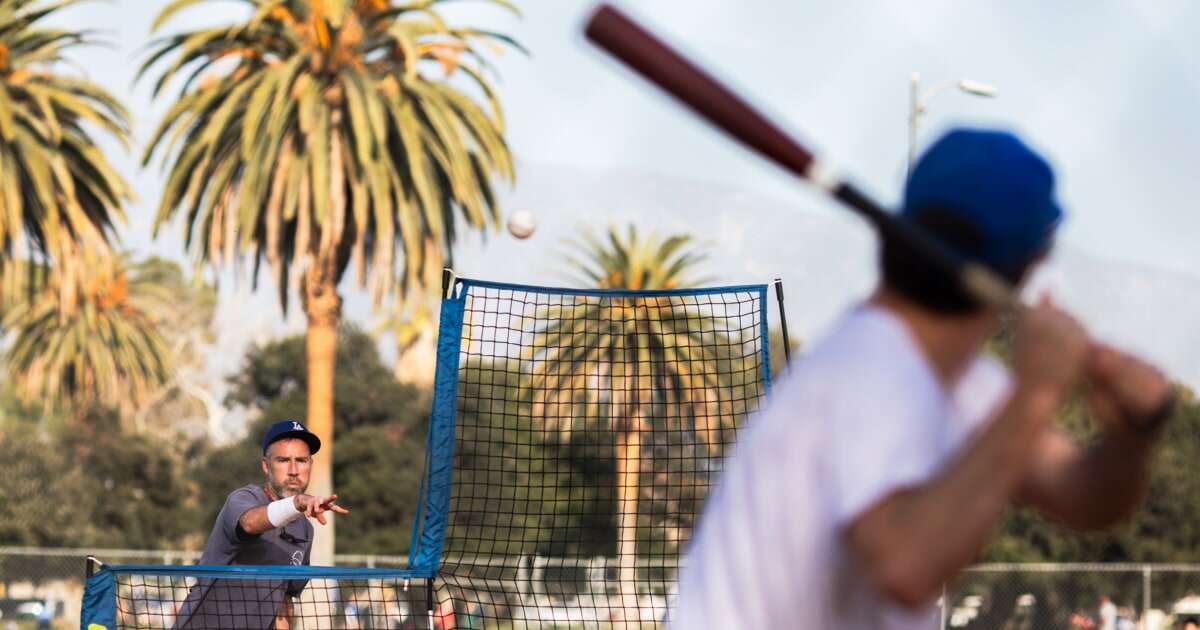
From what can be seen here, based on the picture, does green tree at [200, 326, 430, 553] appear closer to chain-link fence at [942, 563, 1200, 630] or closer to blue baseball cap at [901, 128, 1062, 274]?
chain-link fence at [942, 563, 1200, 630]

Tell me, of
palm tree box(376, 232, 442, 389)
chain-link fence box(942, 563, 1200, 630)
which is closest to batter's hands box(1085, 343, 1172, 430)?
chain-link fence box(942, 563, 1200, 630)

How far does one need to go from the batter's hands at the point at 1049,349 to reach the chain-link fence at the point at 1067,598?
2773 centimetres

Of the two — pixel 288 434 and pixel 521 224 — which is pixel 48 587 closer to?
pixel 521 224

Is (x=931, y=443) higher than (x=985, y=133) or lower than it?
lower

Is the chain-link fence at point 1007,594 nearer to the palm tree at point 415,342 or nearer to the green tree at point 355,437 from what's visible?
the green tree at point 355,437

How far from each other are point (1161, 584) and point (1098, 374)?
140 feet

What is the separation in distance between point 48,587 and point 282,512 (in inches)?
1356

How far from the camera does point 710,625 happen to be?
87.7 inches

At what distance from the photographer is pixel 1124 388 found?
2.29 meters

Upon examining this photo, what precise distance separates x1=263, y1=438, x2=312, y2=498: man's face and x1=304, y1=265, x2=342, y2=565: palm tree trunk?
24.3 metres

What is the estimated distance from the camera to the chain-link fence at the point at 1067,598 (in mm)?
32719

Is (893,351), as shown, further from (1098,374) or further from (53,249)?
(53,249)

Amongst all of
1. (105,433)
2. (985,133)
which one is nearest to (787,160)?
(985,133)

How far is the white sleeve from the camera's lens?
203cm
